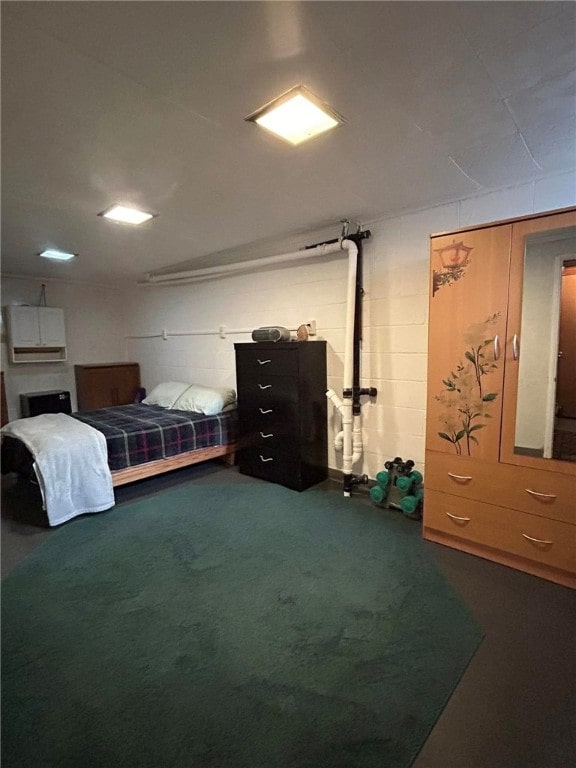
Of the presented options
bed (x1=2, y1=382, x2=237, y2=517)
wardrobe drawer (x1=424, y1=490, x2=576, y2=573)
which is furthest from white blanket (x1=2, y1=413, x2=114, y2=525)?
wardrobe drawer (x1=424, y1=490, x2=576, y2=573)

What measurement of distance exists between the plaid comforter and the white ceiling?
6.08ft

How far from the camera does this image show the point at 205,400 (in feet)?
13.1

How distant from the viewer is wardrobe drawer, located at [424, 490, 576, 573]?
195cm

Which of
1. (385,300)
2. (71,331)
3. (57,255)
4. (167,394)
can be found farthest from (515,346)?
(71,331)

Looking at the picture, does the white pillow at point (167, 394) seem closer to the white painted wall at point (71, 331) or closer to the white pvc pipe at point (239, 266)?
the white pvc pipe at point (239, 266)

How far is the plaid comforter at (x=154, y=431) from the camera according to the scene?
321 centimetres

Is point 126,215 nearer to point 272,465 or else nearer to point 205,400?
point 205,400

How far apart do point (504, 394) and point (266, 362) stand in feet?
6.40

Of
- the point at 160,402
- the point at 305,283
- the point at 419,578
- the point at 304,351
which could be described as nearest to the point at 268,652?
the point at 419,578

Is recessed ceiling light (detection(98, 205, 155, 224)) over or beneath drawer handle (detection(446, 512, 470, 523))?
over

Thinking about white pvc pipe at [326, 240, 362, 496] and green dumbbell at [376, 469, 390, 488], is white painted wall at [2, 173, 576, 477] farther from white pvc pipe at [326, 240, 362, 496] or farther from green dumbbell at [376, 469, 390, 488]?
green dumbbell at [376, 469, 390, 488]

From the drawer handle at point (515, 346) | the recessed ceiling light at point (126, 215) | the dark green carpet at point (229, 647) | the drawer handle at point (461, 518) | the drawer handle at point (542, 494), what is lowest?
the dark green carpet at point (229, 647)

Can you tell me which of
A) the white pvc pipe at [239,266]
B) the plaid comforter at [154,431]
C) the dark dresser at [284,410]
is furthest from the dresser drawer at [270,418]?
the white pvc pipe at [239,266]

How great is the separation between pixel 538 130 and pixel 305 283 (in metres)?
2.14
